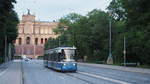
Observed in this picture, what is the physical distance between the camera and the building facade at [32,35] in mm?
186250

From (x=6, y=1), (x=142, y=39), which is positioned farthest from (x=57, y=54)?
(x=142, y=39)

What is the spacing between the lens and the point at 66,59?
42.1m

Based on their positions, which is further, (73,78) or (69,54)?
(69,54)

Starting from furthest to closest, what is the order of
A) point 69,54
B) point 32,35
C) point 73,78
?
point 32,35 < point 69,54 < point 73,78

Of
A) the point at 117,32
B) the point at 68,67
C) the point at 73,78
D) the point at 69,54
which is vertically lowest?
the point at 73,78

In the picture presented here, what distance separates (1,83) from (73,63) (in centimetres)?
1739

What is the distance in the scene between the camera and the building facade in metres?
186

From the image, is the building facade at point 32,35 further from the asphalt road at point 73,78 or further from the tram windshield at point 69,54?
the asphalt road at point 73,78

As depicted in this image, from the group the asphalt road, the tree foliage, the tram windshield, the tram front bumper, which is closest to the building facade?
the tree foliage

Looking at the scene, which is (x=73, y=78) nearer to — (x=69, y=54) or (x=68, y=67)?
(x=68, y=67)

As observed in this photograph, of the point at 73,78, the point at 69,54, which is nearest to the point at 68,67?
the point at 69,54

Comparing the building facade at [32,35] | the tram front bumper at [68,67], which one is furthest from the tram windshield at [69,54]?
the building facade at [32,35]

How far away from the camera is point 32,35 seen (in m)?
187

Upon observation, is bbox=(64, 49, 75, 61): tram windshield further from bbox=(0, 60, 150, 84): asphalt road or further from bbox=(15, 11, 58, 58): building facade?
bbox=(15, 11, 58, 58): building facade
